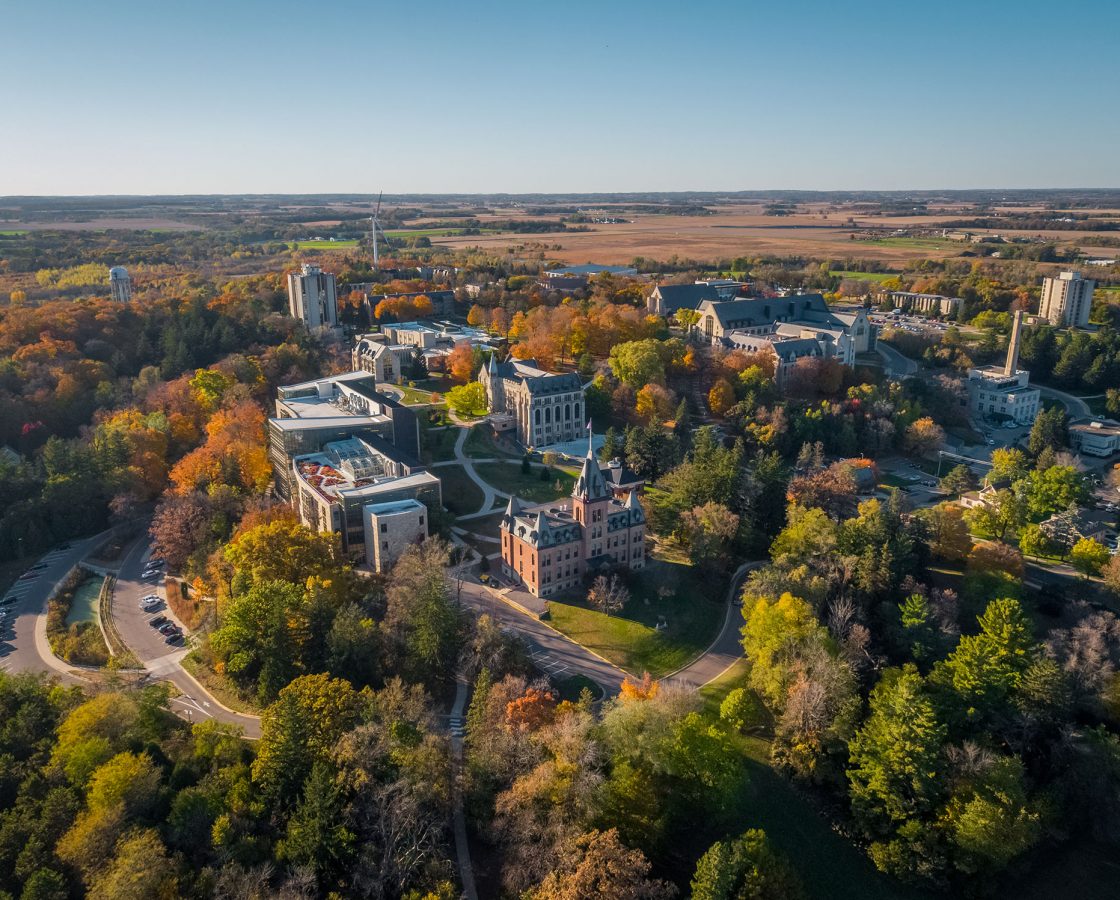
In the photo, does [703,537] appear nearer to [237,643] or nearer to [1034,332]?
[237,643]

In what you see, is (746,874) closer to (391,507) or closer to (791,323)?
(391,507)

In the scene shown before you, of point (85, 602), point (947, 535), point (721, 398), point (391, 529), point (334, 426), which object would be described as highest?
point (334, 426)

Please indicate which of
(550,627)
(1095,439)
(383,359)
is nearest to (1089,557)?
(550,627)

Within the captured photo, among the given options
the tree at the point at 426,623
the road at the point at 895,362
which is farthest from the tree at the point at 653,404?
the tree at the point at 426,623

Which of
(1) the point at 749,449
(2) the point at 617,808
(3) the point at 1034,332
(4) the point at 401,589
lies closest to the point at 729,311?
(1) the point at 749,449

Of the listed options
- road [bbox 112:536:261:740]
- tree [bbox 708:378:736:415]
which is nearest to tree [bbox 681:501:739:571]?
tree [bbox 708:378:736:415]

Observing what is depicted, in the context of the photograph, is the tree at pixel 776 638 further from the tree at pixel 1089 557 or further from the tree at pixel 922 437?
the tree at pixel 922 437
